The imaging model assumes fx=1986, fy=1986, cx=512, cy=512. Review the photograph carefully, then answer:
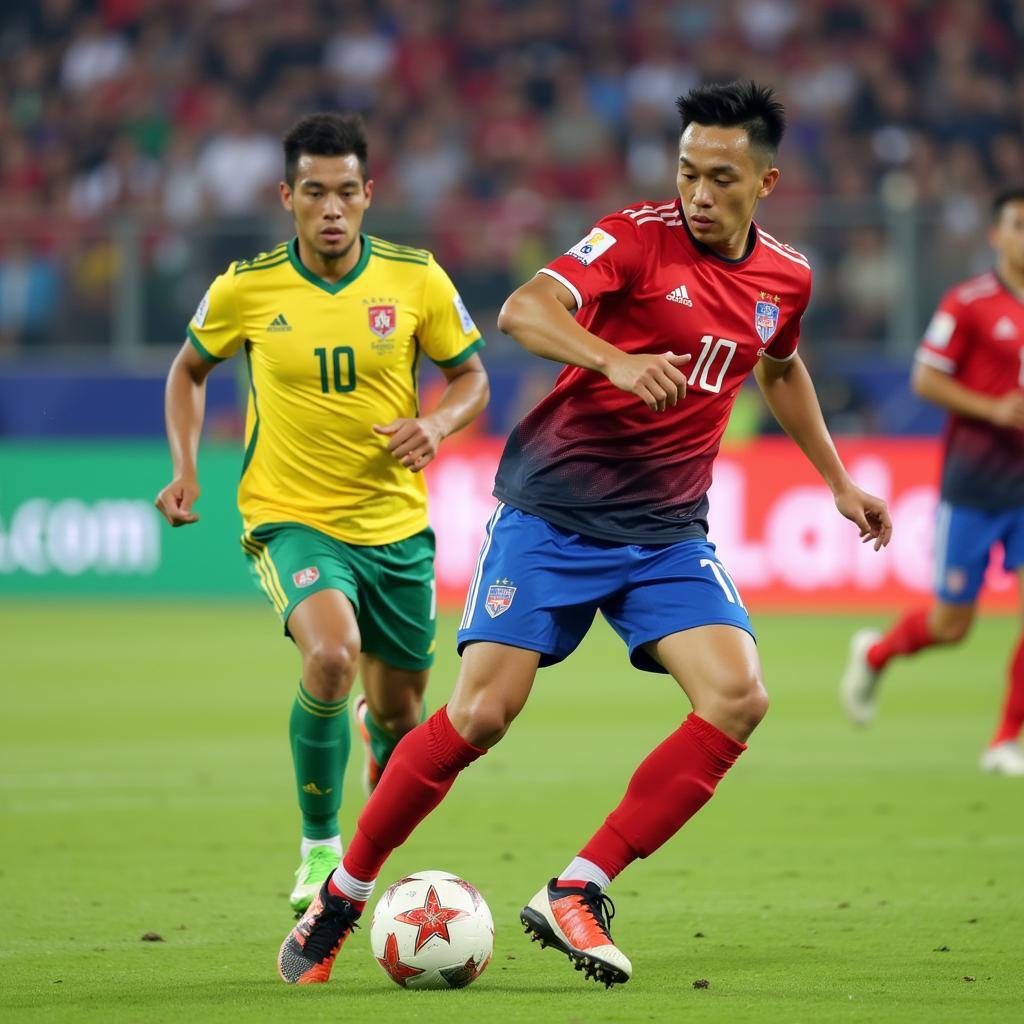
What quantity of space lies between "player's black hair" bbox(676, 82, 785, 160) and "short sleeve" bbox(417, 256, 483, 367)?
64.9 inches

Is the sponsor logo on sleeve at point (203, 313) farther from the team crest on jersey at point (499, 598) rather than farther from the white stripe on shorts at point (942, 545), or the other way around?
the white stripe on shorts at point (942, 545)

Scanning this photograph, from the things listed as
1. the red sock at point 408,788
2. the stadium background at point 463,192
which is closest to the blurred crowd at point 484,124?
the stadium background at point 463,192

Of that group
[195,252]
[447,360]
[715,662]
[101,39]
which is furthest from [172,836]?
[101,39]

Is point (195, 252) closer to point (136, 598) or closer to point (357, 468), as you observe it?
point (136, 598)

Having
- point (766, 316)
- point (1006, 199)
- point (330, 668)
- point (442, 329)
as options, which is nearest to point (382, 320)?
point (442, 329)

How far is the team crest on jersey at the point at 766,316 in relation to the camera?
5430 millimetres

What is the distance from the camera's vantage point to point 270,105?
2198 centimetres

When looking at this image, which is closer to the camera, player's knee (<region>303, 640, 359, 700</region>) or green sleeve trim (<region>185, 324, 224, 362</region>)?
player's knee (<region>303, 640, 359, 700</region>)

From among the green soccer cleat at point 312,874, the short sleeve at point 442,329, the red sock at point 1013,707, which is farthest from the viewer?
the red sock at point 1013,707

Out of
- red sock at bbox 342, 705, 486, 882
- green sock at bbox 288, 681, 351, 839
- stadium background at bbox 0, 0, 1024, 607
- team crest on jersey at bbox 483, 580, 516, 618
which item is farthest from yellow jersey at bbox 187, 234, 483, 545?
stadium background at bbox 0, 0, 1024, 607

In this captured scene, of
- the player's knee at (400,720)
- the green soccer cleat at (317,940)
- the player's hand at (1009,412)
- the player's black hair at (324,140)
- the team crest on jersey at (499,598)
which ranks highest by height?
the player's black hair at (324,140)

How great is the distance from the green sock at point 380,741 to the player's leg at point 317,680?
2.53ft

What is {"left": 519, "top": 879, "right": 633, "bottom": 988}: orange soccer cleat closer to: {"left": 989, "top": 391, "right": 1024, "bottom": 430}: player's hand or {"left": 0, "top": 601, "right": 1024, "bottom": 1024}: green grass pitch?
{"left": 0, "top": 601, "right": 1024, "bottom": 1024}: green grass pitch

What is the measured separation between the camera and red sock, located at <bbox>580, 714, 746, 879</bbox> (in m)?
5.08
